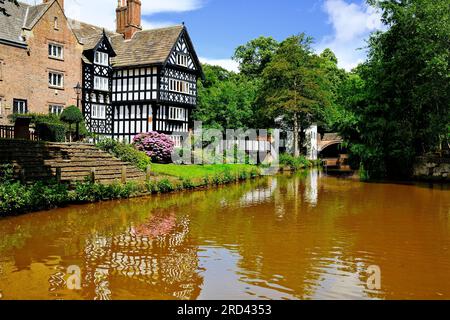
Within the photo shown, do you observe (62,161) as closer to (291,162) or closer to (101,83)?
(101,83)

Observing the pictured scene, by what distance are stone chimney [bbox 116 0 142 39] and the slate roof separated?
703 mm

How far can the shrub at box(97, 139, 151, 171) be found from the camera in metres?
26.5

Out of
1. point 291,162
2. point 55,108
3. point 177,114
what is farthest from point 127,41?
point 291,162

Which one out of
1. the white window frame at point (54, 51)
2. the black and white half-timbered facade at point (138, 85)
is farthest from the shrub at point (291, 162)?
the white window frame at point (54, 51)

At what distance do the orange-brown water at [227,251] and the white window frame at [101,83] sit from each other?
25.9 m

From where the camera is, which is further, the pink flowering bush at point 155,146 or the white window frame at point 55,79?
the white window frame at point 55,79

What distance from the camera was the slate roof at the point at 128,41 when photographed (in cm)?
3722

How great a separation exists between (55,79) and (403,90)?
29.1 meters

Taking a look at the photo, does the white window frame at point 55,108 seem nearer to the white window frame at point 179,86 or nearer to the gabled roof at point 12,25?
the gabled roof at point 12,25

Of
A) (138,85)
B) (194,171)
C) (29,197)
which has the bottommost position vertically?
(29,197)

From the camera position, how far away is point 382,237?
40.8 feet

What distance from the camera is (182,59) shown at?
44312mm

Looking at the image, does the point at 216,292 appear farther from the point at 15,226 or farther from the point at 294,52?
the point at 294,52
